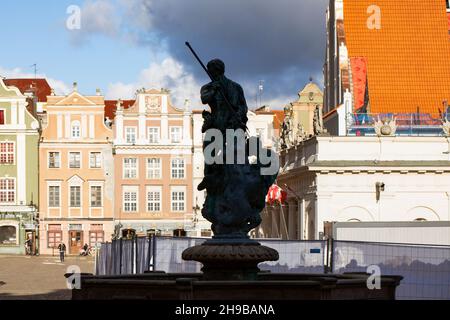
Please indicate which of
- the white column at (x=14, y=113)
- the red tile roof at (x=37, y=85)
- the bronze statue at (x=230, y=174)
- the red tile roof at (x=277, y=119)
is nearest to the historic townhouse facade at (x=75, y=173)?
the white column at (x=14, y=113)

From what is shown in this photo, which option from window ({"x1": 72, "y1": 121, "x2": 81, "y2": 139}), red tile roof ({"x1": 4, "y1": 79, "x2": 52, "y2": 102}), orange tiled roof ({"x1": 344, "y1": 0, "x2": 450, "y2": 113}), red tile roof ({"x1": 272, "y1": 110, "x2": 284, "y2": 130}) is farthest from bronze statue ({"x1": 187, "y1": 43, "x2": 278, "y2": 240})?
red tile roof ({"x1": 4, "y1": 79, "x2": 52, "y2": 102})

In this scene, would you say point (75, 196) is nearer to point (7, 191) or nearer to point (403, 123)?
point (7, 191)

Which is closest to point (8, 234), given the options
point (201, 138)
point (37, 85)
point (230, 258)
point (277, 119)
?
point (201, 138)

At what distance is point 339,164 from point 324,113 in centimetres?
1509

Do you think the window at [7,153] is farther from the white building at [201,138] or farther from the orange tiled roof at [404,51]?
the orange tiled roof at [404,51]

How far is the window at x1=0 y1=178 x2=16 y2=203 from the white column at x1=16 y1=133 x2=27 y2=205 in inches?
12.8

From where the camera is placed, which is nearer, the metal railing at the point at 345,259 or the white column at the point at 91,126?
the metal railing at the point at 345,259

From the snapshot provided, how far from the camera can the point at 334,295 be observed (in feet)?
55.2

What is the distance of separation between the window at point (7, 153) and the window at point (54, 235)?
5062 mm

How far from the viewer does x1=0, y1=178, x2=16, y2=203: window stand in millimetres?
75125

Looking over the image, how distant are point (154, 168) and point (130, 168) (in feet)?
5.15

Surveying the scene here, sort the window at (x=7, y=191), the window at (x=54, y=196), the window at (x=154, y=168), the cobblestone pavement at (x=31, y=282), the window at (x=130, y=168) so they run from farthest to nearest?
the window at (x=154, y=168)
the window at (x=130, y=168)
the window at (x=54, y=196)
the window at (x=7, y=191)
the cobblestone pavement at (x=31, y=282)

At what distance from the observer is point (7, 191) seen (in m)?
75.2

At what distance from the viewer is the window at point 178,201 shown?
75.6 metres
